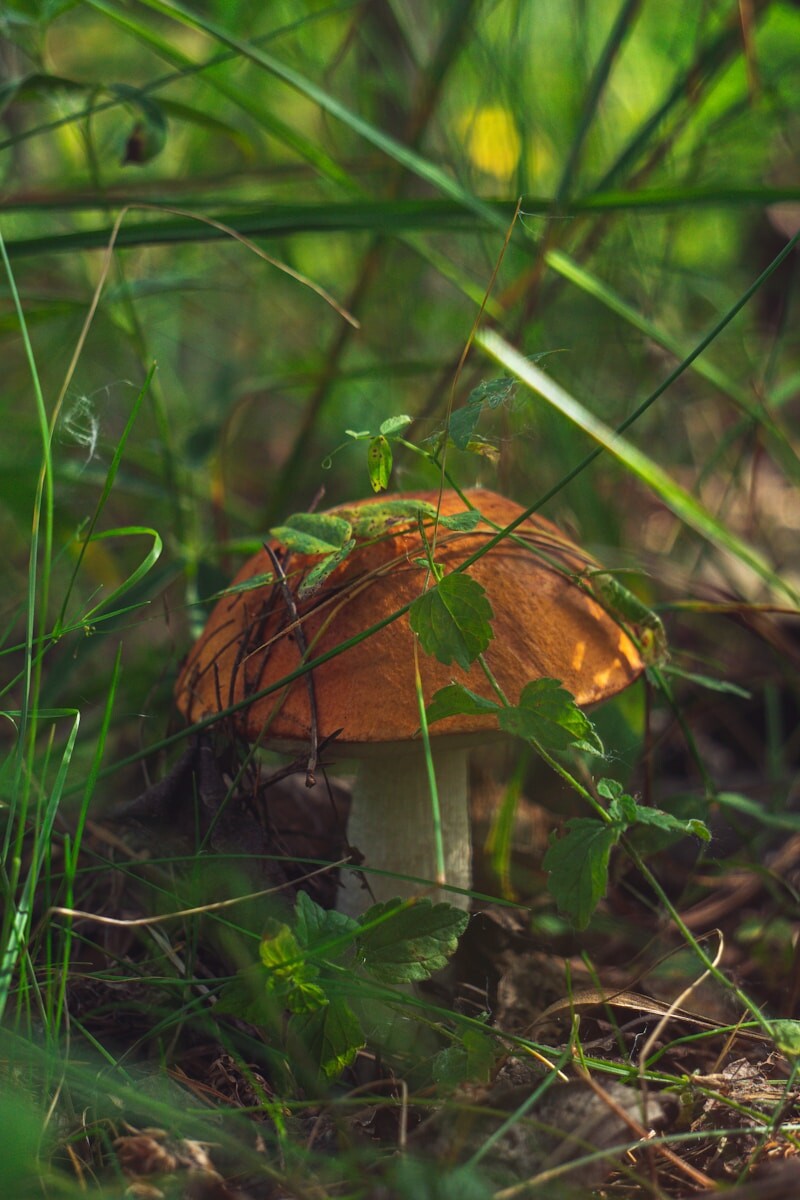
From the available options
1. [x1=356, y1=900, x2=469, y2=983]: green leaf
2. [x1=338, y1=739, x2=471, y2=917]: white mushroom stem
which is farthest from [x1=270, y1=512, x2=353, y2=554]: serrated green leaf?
[x1=356, y1=900, x2=469, y2=983]: green leaf

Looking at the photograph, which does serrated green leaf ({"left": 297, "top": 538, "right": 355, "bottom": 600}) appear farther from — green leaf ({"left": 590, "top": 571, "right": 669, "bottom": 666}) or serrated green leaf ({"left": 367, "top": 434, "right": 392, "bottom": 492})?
green leaf ({"left": 590, "top": 571, "right": 669, "bottom": 666})

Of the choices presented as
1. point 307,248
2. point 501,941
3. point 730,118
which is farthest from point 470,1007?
point 307,248

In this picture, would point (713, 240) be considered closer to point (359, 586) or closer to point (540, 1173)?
point (359, 586)

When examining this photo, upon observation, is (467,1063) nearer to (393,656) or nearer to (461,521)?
(393,656)

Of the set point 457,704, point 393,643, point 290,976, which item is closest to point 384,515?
point 393,643

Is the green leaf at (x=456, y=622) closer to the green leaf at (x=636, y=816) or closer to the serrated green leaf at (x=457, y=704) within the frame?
the serrated green leaf at (x=457, y=704)

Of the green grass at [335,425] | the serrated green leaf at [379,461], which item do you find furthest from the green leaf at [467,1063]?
the serrated green leaf at [379,461]
